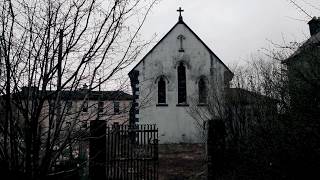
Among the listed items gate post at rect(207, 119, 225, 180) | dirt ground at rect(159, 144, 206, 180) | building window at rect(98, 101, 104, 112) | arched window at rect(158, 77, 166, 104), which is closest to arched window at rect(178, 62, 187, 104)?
arched window at rect(158, 77, 166, 104)

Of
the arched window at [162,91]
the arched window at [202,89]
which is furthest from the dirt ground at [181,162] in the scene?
the arched window at [202,89]

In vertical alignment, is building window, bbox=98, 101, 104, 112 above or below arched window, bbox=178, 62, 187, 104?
below

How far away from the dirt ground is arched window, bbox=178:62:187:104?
133 inches

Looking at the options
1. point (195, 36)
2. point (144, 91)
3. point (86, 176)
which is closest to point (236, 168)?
point (86, 176)

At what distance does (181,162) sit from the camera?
16.2 meters

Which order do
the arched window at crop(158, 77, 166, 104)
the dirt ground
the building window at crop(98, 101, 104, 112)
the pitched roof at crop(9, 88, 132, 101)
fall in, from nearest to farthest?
the pitched roof at crop(9, 88, 132, 101) → the building window at crop(98, 101, 104, 112) → the dirt ground → the arched window at crop(158, 77, 166, 104)

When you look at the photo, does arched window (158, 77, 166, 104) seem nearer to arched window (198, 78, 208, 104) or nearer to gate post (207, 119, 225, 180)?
arched window (198, 78, 208, 104)

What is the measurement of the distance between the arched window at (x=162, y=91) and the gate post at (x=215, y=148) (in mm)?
12140

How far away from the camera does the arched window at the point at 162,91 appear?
23.6m

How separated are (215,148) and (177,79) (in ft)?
41.8

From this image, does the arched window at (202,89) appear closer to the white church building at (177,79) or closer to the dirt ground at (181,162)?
the white church building at (177,79)

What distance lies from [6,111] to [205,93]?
20360 millimetres

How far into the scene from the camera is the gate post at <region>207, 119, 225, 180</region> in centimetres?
1129

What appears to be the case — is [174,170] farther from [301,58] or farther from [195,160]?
[301,58]
